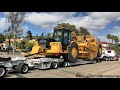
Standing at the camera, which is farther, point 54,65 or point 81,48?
point 81,48

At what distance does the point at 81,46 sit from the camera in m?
19.4

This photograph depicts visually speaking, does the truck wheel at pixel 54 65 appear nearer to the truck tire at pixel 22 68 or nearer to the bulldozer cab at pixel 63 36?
the bulldozer cab at pixel 63 36

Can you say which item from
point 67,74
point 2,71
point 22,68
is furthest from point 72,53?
point 2,71

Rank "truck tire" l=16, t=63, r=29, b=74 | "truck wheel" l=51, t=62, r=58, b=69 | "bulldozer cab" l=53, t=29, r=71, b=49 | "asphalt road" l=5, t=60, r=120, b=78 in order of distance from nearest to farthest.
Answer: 1. "asphalt road" l=5, t=60, r=120, b=78
2. "truck tire" l=16, t=63, r=29, b=74
3. "truck wheel" l=51, t=62, r=58, b=69
4. "bulldozer cab" l=53, t=29, r=71, b=49

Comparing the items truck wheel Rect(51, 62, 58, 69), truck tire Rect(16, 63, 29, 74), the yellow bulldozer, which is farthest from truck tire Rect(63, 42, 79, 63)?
truck tire Rect(16, 63, 29, 74)

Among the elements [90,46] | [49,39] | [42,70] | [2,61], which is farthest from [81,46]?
[2,61]

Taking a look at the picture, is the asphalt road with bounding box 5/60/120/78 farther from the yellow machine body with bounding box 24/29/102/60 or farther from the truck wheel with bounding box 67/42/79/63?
the truck wheel with bounding box 67/42/79/63

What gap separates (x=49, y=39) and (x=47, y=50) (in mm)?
809

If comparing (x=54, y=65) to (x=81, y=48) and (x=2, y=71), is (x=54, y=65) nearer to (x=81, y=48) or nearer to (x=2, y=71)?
(x=2, y=71)

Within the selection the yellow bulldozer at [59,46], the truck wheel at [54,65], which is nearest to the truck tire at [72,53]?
the yellow bulldozer at [59,46]
